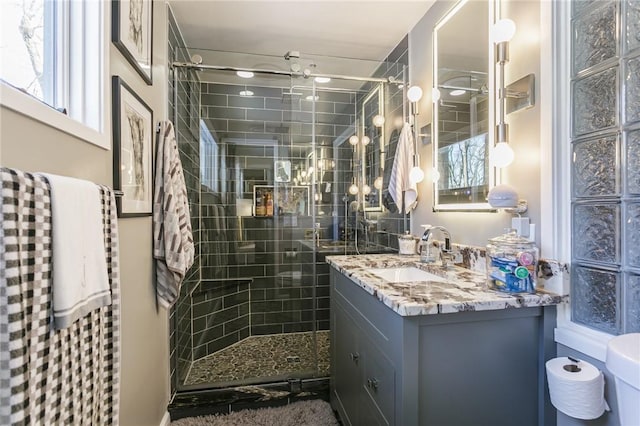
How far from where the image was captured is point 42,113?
75 cm

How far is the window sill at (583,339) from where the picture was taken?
1.01 metres

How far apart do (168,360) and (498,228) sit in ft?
6.80

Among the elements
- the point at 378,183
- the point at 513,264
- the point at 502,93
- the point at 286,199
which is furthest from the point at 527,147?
the point at 286,199

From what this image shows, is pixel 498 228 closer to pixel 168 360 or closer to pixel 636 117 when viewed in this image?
pixel 636 117

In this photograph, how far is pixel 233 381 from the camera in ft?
7.16

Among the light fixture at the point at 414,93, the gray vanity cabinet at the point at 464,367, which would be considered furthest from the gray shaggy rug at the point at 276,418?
the light fixture at the point at 414,93

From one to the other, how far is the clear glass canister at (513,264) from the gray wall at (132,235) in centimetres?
148

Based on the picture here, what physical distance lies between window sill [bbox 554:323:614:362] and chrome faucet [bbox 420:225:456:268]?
0.63 m

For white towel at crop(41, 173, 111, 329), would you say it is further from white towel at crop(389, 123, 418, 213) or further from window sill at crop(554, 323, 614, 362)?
white towel at crop(389, 123, 418, 213)

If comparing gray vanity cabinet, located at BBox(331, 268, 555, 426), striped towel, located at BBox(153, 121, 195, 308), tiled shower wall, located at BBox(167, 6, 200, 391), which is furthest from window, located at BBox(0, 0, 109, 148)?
gray vanity cabinet, located at BBox(331, 268, 555, 426)

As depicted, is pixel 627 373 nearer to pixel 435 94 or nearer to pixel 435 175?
pixel 435 175

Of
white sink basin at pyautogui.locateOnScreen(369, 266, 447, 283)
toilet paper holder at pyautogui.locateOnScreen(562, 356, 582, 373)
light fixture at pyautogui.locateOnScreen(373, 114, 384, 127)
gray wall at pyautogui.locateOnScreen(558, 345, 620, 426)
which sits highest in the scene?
light fixture at pyautogui.locateOnScreen(373, 114, 384, 127)

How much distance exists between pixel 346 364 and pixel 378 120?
1970 mm

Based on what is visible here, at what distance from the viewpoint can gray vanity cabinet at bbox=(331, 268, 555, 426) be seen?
1043 millimetres
